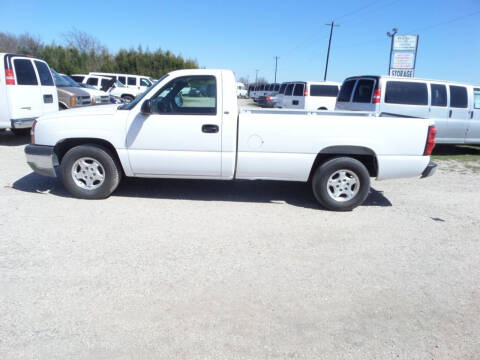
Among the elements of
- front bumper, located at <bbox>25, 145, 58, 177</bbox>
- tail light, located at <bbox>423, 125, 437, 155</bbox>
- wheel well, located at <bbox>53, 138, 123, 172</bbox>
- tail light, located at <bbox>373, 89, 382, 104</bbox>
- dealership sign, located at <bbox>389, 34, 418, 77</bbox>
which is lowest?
front bumper, located at <bbox>25, 145, 58, 177</bbox>

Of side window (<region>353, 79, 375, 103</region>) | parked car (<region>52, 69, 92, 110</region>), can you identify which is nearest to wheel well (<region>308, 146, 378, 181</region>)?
side window (<region>353, 79, 375, 103</region>)

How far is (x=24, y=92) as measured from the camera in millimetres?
8836

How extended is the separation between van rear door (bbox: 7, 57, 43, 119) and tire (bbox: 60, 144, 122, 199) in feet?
14.8

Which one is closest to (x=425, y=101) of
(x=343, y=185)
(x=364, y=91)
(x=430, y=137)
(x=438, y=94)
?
(x=438, y=94)

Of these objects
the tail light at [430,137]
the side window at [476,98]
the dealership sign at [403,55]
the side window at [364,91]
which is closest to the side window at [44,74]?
the side window at [364,91]

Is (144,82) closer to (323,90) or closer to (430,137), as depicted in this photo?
(323,90)

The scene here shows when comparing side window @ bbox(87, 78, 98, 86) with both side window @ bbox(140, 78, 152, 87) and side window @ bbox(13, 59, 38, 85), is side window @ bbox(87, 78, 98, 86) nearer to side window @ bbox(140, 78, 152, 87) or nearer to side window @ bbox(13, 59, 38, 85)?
side window @ bbox(140, 78, 152, 87)

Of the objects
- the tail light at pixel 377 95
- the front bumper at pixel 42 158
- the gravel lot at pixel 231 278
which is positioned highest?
Answer: the tail light at pixel 377 95

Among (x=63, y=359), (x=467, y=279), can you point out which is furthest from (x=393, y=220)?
(x=63, y=359)

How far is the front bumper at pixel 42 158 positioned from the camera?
5.21 m

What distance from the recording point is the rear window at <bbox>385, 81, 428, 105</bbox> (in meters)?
9.55

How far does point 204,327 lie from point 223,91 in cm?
332

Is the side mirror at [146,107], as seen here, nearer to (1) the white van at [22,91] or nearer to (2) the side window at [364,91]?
(1) the white van at [22,91]

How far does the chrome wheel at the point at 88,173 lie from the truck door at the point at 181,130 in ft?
1.76
